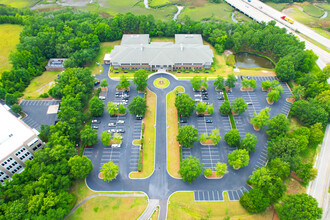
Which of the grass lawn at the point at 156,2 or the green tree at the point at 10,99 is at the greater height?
the grass lawn at the point at 156,2

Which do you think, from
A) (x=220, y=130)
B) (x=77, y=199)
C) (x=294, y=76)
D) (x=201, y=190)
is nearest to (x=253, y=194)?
(x=201, y=190)

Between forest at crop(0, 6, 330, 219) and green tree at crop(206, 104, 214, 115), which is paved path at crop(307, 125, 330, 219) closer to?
forest at crop(0, 6, 330, 219)

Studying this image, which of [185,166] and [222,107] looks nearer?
[185,166]

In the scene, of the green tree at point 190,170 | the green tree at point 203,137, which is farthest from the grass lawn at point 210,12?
the green tree at point 190,170

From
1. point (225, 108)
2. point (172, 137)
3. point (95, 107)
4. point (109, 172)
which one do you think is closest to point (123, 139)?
point (109, 172)

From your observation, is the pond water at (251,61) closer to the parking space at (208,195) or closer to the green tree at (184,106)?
the green tree at (184,106)

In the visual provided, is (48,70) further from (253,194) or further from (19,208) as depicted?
(253,194)


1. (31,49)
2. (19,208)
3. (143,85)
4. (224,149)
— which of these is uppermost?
(31,49)
